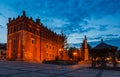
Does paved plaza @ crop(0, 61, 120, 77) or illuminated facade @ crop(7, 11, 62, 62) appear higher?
illuminated facade @ crop(7, 11, 62, 62)

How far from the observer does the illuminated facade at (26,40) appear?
4175cm

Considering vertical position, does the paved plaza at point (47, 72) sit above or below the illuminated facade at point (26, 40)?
below

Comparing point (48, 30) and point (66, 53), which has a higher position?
point (48, 30)

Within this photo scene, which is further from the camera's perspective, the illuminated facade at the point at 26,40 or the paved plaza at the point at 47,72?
the illuminated facade at the point at 26,40

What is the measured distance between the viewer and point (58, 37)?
67250mm

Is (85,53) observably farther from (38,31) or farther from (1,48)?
(1,48)

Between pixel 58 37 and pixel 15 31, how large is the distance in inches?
1017

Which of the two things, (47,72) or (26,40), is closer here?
(47,72)

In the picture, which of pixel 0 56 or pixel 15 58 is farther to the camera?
pixel 0 56

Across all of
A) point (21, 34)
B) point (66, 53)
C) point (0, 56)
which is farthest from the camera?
point (66, 53)

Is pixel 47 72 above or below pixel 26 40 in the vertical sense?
below

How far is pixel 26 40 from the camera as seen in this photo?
42562 mm

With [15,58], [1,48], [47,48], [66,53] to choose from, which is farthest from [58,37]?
[15,58]

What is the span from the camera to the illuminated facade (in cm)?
4175
